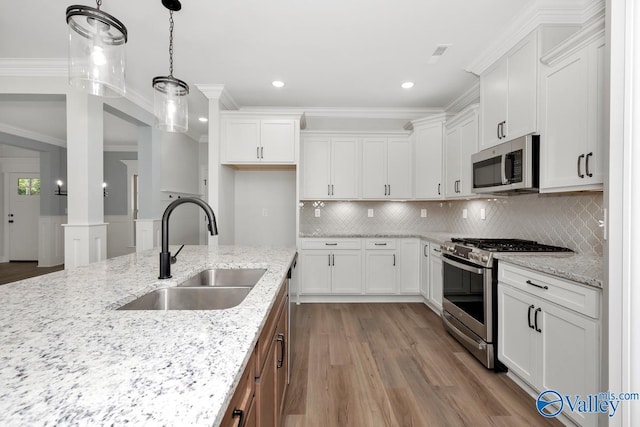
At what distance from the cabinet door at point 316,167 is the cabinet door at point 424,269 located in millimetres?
1454

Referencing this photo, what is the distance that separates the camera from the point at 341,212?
447cm

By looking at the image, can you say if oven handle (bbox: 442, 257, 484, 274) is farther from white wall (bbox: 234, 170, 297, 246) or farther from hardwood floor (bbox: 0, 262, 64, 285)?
hardwood floor (bbox: 0, 262, 64, 285)

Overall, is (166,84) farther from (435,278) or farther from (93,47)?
(435,278)

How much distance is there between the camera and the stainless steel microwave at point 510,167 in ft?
7.26

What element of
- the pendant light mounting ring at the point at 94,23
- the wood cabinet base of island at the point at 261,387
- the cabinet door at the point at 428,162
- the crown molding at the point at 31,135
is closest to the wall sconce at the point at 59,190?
the crown molding at the point at 31,135

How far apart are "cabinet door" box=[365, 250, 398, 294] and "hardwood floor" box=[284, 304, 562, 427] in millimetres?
769

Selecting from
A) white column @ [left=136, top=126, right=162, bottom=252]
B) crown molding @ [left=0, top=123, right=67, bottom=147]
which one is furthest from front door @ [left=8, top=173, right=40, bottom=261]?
white column @ [left=136, top=126, right=162, bottom=252]

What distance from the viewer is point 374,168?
13.8 feet

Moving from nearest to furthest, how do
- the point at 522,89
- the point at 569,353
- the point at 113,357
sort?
1. the point at 113,357
2. the point at 569,353
3. the point at 522,89

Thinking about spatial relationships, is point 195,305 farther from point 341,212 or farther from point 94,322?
point 341,212

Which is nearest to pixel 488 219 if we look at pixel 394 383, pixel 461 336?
pixel 461 336

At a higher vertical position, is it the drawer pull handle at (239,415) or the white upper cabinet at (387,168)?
the white upper cabinet at (387,168)

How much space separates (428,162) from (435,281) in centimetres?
152

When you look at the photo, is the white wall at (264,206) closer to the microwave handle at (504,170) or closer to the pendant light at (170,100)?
the pendant light at (170,100)
